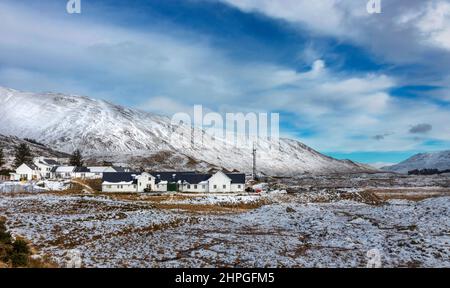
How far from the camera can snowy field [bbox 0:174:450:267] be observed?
2712 cm

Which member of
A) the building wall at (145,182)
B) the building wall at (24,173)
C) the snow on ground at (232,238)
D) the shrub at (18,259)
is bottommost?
the snow on ground at (232,238)

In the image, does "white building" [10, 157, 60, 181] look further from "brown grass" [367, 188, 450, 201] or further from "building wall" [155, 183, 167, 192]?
"brown grass" [367, 188, 450, 201]

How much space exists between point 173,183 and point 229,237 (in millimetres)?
70587

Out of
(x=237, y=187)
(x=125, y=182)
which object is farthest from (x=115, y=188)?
(x=237, y=187)

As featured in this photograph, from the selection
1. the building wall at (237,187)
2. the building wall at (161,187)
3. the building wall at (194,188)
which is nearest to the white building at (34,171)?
the building wall at (161,187)

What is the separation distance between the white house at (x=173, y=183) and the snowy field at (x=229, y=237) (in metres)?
38.9

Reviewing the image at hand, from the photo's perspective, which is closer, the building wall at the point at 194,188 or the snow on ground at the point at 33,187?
the snow on ground at the point at 33,187

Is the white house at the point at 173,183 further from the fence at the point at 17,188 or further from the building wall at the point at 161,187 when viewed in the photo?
the fence at the point at 17,188

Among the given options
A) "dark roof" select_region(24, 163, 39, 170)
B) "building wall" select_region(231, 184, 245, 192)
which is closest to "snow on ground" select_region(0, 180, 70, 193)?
"dark roof" select_region(24, 163, 39, 170)

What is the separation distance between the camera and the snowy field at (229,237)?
2712 cm

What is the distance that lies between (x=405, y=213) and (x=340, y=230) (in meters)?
23.0
